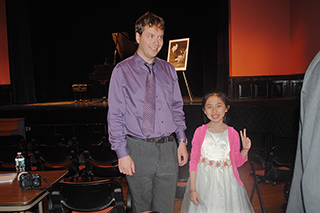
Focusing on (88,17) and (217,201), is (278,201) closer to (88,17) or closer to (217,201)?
(217,201)

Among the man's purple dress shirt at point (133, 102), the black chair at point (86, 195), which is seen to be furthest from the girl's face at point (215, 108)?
the black chair at point (86, 195)

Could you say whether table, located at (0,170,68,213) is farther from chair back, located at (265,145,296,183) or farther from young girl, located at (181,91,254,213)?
chair back, located at (265,145,296,183)

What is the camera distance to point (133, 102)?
1.58 metres

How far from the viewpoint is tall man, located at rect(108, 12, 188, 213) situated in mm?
1519

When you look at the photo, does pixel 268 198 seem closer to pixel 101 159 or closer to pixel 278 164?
pixel 278 164

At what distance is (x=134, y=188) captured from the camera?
5.10ft

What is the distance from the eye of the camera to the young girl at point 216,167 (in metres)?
A: 1.67

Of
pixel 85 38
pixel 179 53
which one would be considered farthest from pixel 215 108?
pixel 85 38

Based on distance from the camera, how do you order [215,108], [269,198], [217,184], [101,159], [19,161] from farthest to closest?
[269,198] → [101,159] → [19,161] → [215,108] → [217,184]

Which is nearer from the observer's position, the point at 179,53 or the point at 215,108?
the point at 215,108

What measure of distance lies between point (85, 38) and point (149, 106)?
978 cm

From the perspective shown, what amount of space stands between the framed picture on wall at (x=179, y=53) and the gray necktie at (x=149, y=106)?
4226 mm

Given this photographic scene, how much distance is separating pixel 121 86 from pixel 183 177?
122cm

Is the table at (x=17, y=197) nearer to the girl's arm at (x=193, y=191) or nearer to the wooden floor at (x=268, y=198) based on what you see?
the girl's arm at (x=193, y=191)
